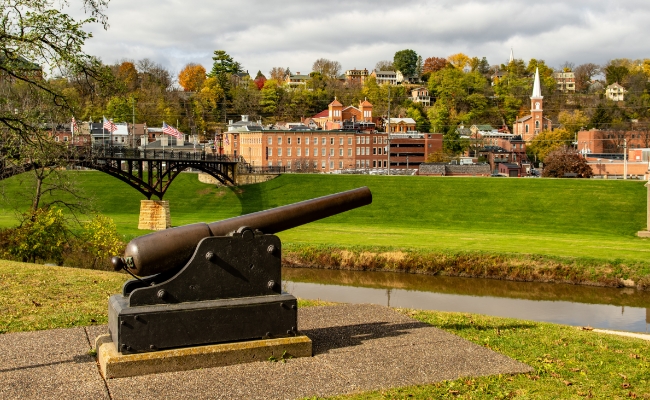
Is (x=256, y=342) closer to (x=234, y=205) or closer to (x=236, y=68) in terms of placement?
(x=234, y=205)

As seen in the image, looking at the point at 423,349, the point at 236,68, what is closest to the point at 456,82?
the point at 236,68

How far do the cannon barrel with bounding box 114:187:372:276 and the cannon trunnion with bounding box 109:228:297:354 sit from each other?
0.17 meters

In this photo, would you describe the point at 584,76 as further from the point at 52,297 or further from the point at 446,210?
the point at 52,297

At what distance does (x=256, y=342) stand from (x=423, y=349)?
2.23m

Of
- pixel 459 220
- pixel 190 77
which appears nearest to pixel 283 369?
pixel 459 220

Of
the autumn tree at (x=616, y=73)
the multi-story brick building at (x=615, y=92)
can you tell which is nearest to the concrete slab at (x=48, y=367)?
the multi-story brick building at (x=615, y=92)

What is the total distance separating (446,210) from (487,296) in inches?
951

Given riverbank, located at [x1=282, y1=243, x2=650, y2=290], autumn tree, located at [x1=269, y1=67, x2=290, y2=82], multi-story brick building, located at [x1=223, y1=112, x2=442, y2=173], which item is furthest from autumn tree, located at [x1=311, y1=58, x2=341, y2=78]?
riverbank, located at [x1=282, y1=243, x2=650, y2=290]

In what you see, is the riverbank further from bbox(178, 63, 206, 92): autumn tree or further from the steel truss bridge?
bbox(178, 63, 206, 92): autumn tree

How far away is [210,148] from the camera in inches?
3848

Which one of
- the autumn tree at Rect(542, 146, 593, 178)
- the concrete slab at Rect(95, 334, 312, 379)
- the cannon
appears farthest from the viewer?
the autumn tree at Rect(542, 146, 593, 178)

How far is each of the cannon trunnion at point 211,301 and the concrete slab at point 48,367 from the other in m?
0.56

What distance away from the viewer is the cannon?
8.25 m

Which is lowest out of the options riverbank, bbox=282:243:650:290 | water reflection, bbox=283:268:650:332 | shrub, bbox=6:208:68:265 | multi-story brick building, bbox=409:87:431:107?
water reflection, bbox=283:268:650:332
